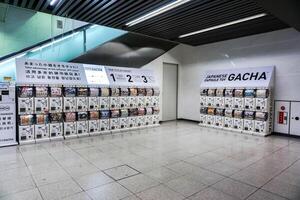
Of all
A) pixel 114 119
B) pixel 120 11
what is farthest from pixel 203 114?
pixel 120 11

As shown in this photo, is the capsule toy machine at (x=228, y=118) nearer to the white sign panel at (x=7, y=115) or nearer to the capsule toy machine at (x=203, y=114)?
the capsule toy machine at (x=203, y=114)

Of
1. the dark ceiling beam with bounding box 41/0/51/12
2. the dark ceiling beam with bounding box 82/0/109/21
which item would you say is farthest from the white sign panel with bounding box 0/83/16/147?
the dark ceiling beam with bounding box 82/0/109/21

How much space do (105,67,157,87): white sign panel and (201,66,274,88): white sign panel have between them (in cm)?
215

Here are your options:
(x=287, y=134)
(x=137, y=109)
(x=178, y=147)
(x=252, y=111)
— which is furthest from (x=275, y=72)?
(x=137, y=109)

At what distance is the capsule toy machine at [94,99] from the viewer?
19.8 ft

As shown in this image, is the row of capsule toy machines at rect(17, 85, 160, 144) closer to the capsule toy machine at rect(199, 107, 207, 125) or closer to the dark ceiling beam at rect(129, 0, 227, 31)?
the capsule toy machine at rect(199, 107, 207, 125)

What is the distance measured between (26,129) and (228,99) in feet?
20.4

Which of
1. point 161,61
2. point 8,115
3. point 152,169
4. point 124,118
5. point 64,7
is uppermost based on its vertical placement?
point 64,7

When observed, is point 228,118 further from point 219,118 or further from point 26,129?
point 26,129

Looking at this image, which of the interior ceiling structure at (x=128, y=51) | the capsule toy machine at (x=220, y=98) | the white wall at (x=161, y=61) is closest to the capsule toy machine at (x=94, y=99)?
the interior ceiling structure at (x=128, y=51)

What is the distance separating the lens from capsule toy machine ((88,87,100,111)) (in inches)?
237

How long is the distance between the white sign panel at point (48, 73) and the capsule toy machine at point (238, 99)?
195 inches

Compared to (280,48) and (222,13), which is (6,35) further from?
(280,48)

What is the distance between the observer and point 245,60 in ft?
23.4
